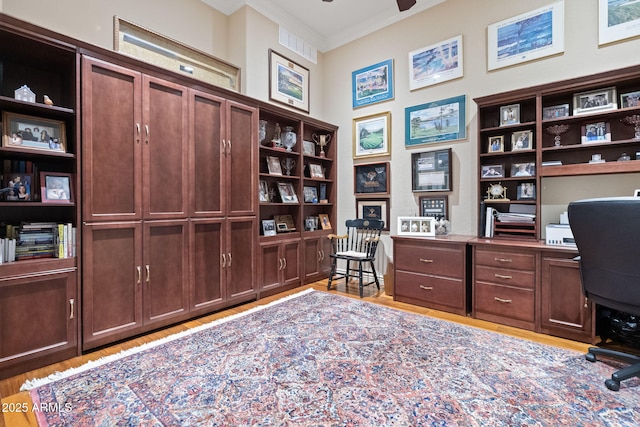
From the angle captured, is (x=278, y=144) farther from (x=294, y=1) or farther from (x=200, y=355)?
(x=200, y=355)

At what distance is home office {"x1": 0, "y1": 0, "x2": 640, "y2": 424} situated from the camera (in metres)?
2.25

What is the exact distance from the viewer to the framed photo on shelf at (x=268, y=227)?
3.78m

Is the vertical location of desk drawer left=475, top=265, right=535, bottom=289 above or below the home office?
below

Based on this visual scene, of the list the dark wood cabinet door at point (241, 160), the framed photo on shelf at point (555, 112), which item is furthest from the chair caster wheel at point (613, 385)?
the dark wood cabinet door at point (241, 160)

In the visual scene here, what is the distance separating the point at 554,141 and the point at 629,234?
159 cm

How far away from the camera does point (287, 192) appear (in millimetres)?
4074

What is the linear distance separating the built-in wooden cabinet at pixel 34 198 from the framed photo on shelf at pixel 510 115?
3.75 meters

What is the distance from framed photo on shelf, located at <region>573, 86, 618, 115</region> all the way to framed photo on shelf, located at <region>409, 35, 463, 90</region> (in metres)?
1.23

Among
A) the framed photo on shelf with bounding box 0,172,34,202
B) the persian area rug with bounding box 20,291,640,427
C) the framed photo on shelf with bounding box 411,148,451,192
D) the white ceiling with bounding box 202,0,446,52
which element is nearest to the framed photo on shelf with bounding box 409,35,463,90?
the white ceiling with bounding box 202,0,446,52

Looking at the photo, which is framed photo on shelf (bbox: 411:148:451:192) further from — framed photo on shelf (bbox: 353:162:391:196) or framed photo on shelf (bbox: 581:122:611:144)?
framed photo on shelf (bbox: 581:122:611:144)

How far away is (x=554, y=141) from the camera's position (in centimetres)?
296

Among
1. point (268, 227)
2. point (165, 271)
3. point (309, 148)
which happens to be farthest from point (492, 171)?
point (165, 271)

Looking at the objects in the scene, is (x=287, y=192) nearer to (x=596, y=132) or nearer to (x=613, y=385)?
(x=596, y=132)

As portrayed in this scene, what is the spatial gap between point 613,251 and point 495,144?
171cm
